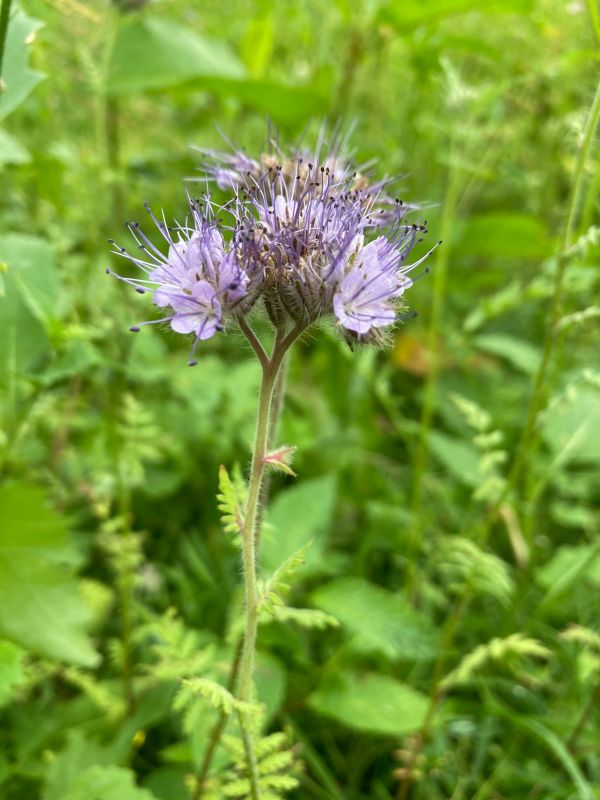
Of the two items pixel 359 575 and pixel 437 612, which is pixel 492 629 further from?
pixel 359 575

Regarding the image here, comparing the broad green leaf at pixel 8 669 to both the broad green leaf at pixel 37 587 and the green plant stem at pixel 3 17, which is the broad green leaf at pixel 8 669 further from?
the green plant stem at pixel 3 17

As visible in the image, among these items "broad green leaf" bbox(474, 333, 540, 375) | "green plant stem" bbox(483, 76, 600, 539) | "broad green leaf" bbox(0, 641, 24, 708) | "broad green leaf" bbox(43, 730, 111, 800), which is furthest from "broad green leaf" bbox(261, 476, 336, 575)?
"broad green leaf" bbox(474, 333, 540, 375)

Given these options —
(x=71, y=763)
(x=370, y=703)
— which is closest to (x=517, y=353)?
(x=370, y=703)

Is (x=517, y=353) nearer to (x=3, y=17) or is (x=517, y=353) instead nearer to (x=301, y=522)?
(x=301, y=522)

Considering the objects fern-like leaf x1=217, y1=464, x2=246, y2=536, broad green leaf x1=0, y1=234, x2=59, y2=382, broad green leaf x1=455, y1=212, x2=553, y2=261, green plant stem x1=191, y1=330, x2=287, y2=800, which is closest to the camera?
fern-like leaf x1=217, y1=464, x2=246, y2=536

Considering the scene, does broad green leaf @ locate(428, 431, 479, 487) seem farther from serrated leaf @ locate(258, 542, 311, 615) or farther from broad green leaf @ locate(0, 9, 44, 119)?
broad green leaf @ locate(0, 9, 44, 119)

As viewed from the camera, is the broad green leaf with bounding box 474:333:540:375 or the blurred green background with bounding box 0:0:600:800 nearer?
the blurred green background with bounding box 0:0:600:800
